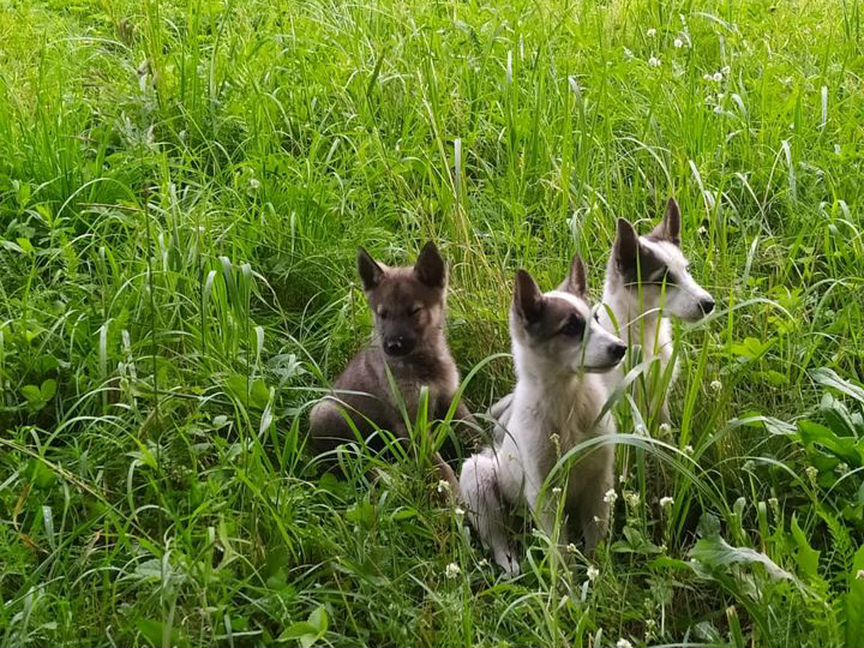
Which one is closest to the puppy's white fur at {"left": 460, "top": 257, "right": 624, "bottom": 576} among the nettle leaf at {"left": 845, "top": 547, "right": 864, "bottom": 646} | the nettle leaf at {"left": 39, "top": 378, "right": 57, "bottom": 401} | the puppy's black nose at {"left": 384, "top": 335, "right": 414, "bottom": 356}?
the puppy's black nose at {"left": 384, "top": 335, "right": 414, "bottom": 356}

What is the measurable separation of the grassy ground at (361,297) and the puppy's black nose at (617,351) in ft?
0.82

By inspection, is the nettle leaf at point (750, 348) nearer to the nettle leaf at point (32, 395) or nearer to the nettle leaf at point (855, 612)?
the nettle leaf at point (855, 612)

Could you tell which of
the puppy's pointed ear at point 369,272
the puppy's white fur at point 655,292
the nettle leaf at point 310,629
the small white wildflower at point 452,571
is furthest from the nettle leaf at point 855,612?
the puppy's pointed ear at point 369,272

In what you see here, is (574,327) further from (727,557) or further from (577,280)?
(727,557)

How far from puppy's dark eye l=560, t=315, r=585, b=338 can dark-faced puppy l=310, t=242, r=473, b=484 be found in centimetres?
65

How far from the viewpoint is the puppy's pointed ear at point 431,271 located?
179 inches

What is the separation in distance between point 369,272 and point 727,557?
198cm

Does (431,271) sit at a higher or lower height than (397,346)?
higher

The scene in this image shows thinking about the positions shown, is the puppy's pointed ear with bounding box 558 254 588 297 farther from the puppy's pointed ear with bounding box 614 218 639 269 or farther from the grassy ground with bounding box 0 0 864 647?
the grassy ground with bounding box 0 0 864 647

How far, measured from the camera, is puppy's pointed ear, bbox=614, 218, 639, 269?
424cm

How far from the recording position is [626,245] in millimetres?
4320

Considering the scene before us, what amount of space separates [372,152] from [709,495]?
106 inches

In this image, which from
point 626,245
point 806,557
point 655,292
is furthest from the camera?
point 655,292

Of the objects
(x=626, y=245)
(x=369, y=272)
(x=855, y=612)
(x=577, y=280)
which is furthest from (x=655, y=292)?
(x=855, y=612)
